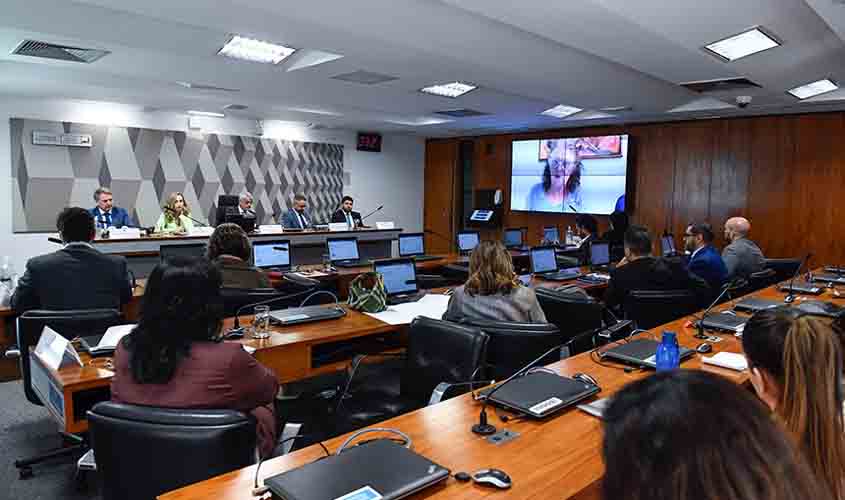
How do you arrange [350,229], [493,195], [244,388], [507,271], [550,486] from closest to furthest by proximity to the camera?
[550,486] → [244,388] → [507,271] → [350,229] → [493,195]

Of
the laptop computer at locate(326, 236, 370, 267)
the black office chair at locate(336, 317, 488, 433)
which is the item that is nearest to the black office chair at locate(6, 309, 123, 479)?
the black office chair at locate(336, 317, 488, 433)

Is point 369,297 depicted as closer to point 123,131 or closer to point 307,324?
point 307,324

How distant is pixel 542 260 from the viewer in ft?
18.2

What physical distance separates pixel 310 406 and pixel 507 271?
1.56 metres

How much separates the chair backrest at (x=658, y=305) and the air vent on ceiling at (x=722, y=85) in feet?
8.50

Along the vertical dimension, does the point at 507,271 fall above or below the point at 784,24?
below

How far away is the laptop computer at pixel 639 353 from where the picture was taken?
2328mm

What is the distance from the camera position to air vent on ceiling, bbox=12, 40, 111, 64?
4.54 m

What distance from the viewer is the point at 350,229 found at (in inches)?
292

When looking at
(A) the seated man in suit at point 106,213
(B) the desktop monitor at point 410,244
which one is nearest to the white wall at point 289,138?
(A) the seated man in suit at point 106,213

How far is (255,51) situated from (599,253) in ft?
13.2

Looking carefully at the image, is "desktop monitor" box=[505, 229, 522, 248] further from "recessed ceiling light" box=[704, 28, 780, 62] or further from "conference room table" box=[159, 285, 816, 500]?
"conference room table" box=[159, 285, 816, 500]

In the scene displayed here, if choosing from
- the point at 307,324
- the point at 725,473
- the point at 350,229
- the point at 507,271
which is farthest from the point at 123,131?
the point at 725,473

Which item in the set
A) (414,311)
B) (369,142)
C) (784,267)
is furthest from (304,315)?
(369,142)
